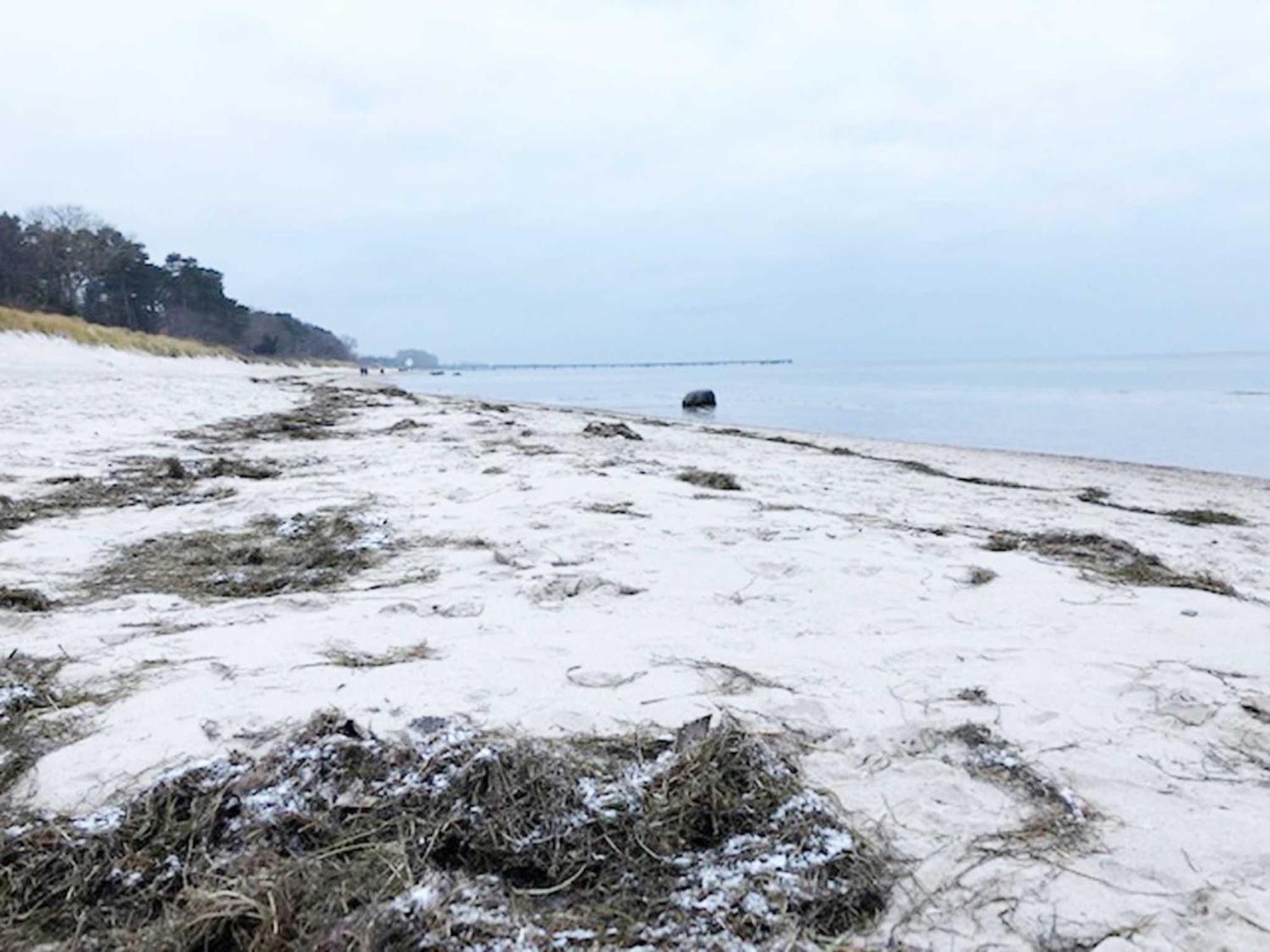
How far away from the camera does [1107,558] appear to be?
4.44 metres

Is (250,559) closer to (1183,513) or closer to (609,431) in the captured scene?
(1183,513)

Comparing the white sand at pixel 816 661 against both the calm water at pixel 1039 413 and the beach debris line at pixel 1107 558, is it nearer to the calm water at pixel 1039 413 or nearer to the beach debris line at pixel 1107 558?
the beach debris line at pixel 1107 558

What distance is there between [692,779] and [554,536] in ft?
8.37

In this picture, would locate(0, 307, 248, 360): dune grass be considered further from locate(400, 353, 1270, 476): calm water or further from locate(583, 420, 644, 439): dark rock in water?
locate(583, 420, 644, 439): dark rock in water

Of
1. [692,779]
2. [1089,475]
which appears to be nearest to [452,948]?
[692,779]

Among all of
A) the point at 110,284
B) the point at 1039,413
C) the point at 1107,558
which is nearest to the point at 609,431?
the point at 1107,558

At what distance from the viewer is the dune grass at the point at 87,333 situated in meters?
26.5

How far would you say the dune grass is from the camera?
26.5 metres

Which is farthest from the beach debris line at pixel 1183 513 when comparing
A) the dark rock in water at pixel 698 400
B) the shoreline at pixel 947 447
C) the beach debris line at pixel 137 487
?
the dark rock in water at pixel 698 400

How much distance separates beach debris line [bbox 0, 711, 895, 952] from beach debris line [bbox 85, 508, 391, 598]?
182 centimetres

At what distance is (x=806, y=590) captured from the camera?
3.52 metres

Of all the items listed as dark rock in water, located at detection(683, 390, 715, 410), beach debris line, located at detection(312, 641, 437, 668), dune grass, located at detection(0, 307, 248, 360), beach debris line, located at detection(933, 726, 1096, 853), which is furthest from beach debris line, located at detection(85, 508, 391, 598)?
dune grass, located at detection(0, 307, 248, 360)

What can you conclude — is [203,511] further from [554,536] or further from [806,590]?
[806,590]

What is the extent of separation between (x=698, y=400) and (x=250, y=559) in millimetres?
23526
